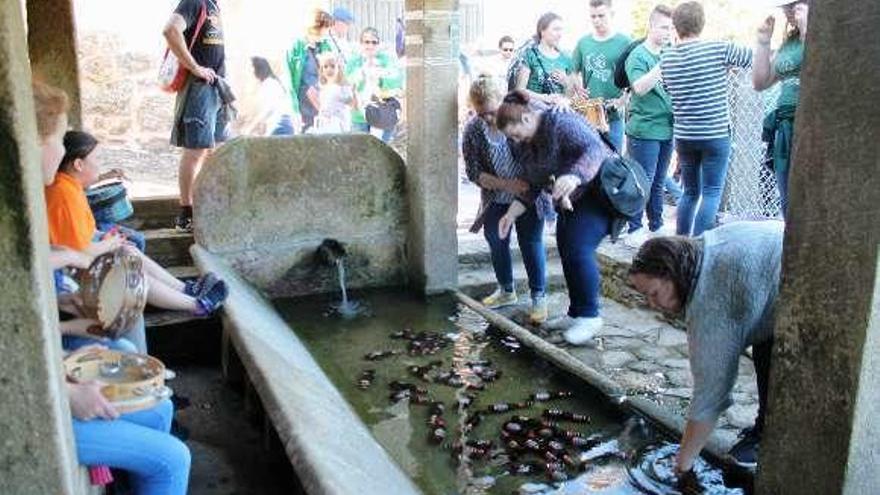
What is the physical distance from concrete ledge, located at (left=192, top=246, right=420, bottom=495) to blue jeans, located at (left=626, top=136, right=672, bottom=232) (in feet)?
11.4

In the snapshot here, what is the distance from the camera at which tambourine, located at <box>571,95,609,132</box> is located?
718 cm

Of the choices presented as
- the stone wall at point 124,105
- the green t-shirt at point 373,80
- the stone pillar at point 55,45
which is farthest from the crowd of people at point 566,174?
the stone wall at point 124,105

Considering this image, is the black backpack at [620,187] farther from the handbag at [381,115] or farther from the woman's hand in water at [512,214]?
the handbag at [381,115]

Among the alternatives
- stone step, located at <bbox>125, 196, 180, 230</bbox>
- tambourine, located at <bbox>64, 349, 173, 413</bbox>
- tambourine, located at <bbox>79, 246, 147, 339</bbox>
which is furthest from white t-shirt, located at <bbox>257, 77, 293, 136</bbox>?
tambourine, located at <bbox>64, 349, 173, 413</bbox>

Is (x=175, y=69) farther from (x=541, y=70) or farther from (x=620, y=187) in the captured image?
(x=620, y=187)

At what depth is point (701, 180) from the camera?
6.40m

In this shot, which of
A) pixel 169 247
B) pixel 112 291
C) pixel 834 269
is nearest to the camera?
pixel 834 269

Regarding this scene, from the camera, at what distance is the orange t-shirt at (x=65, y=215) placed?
3684mm

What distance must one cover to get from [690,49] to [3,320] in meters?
5.33

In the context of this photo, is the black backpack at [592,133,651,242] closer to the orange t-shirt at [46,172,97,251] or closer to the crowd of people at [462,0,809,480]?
the crowd of people at [462,0,809,480]

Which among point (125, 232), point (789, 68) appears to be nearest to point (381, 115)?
point (125, 232)

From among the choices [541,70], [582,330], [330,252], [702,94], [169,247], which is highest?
[541,70]

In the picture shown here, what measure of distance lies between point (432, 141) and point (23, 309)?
4.84 metres

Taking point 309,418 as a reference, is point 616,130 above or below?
above
